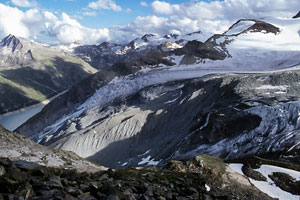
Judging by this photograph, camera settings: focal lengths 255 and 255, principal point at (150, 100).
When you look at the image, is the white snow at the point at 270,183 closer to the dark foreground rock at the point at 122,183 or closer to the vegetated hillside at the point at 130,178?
the vegetated hillside at the point at 130,178

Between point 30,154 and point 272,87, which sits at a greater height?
point 30,154

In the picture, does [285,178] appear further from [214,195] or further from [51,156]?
[51,156]

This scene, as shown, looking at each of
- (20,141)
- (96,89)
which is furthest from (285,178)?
(96,89)

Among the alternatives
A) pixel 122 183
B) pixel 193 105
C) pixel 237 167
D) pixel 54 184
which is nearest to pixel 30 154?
pixel 122 183

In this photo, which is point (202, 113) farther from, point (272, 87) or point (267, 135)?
point (267, 135)

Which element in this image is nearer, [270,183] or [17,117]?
[270,183]

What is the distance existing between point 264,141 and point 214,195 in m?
26.6

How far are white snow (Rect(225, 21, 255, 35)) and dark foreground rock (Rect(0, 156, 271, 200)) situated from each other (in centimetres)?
12070

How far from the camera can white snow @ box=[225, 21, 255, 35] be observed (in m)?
128

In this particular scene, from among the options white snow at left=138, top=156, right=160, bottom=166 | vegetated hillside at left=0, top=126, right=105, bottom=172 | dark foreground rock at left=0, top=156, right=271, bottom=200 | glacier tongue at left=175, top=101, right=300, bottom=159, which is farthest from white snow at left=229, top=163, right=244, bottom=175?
white snow at left=138, top=156, right=160, bottom=166

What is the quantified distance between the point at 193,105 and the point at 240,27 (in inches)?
3445

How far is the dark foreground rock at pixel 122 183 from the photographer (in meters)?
7.72

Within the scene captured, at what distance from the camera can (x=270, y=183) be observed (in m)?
17.2

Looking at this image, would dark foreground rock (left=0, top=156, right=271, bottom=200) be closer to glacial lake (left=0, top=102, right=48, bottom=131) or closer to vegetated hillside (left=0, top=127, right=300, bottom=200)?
vegetated hillside (left=0, top=127, right=300, bottom=200)
